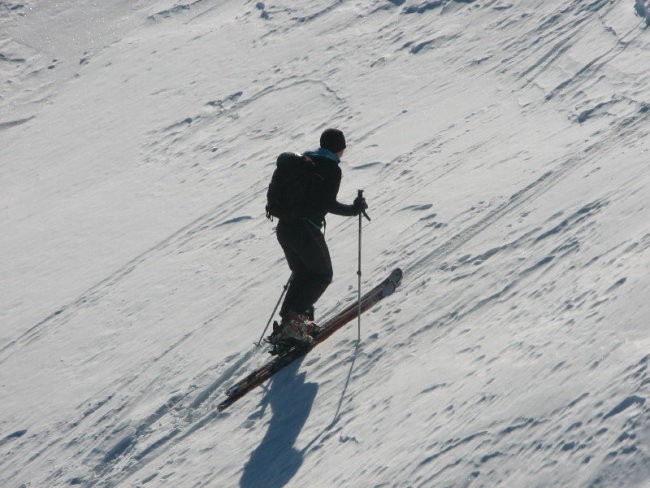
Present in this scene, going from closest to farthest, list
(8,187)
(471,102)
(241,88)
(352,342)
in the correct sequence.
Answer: (352,342) < (471,102) < (8,187) < (241,88)

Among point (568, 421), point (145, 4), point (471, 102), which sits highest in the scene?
point (145, 4)

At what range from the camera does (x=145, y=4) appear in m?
19.2

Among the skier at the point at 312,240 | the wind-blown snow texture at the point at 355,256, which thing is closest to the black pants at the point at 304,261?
the skier at the point at 312,240

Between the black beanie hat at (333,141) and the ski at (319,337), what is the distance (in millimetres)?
1328

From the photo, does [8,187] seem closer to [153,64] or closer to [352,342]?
[153,64]

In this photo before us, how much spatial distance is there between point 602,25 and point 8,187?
388 inches

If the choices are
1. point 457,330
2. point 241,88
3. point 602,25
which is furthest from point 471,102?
point 457,330

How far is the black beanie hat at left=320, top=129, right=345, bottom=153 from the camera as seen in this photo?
5.99 meters

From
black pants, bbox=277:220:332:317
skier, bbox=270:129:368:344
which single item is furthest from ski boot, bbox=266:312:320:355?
black pants, bbox=277:220:332:317

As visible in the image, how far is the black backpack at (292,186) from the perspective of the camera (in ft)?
19.0

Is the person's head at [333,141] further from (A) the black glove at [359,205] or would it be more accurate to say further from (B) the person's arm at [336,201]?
(A) the black glove at [359,205]

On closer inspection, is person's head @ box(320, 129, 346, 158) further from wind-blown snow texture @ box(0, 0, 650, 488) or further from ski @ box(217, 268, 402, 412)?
wind-blown snow texture @ box(0, 0, 650, 488)

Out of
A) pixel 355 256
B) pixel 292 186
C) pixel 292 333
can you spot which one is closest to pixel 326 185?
pixel 292 186

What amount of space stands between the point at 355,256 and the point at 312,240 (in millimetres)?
1931
